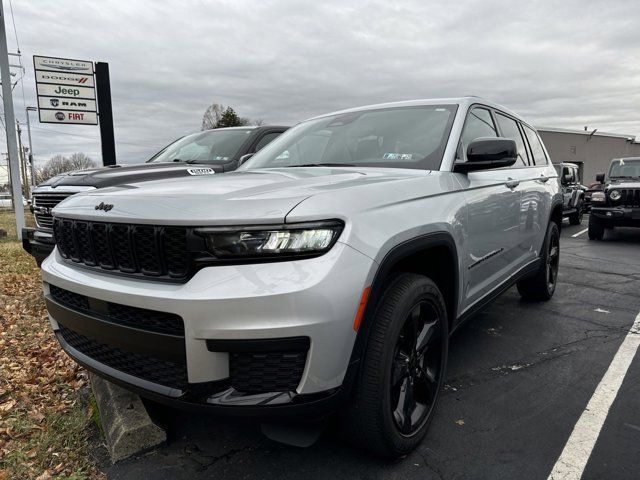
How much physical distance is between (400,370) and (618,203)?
9760 mm

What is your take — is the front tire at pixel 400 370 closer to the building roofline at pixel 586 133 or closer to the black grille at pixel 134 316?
the black grille at pixel 134 316

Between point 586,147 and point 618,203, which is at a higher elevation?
point 586,147

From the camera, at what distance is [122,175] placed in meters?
4.92

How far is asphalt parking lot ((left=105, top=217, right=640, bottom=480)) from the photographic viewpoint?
2.31m

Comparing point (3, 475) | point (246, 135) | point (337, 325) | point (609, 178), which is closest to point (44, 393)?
point (3, 475)

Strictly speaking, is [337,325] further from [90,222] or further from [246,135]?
[246,135]

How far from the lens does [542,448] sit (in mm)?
2459

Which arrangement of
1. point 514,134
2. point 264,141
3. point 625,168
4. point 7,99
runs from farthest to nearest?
point 625,168 → point 7,99 → point 264,141 → point 514,134

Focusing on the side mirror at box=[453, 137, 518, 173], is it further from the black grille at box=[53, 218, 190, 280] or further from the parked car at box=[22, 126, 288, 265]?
the parked car at box=[22, 126, 288, 265]

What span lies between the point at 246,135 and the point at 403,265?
4.31m

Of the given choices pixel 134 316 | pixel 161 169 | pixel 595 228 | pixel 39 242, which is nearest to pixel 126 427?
pixel 134 316

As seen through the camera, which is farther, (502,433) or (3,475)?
(502,433)

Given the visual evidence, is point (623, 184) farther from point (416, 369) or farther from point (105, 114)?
point (105, 114)

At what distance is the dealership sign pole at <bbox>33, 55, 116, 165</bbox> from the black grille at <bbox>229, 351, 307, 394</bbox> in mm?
12129
